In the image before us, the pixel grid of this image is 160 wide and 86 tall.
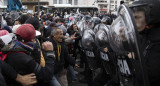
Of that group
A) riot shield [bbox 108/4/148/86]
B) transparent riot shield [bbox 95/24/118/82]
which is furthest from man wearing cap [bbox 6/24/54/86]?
transparent riot shield [bbox 95/24/118/82]

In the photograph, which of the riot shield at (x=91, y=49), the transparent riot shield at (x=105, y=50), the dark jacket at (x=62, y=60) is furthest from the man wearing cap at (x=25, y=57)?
the riot shield at (x=91, y=49)

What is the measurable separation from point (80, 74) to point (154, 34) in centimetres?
541

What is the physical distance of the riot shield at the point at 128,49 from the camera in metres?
1.81

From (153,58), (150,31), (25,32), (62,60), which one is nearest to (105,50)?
(62,60)

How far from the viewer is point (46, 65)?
2938 mm

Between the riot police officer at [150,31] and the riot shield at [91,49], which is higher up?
the riot police officer at [150,31]

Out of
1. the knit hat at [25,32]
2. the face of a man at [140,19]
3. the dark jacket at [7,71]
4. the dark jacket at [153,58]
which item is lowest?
the dark jacket at [7,71]

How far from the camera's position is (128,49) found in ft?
6.53

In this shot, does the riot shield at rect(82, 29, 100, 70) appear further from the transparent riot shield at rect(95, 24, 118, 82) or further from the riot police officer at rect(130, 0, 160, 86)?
the riot police officer at rect(130, 0, 160, 86)

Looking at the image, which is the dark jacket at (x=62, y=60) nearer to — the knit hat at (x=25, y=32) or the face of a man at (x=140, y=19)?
the knit hat at (x=25, y=32)

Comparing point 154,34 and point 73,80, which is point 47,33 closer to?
point 73,80

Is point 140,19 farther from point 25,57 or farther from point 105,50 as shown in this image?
point 105,50

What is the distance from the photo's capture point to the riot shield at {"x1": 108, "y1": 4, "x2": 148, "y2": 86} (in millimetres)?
1806

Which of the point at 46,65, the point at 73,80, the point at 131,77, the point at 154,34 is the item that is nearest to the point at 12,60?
the point at 46,65
